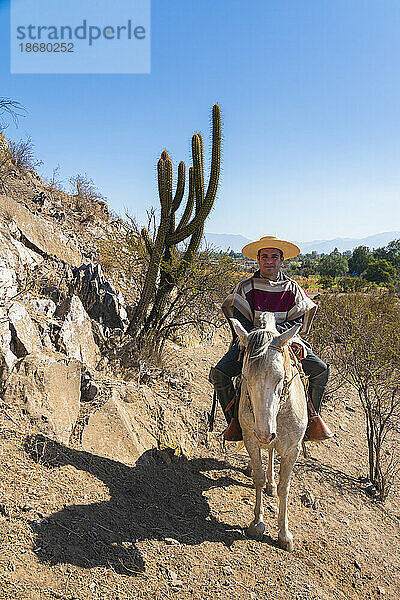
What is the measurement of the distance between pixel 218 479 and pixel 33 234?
210 inches

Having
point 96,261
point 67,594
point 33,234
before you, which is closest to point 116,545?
point 67,594

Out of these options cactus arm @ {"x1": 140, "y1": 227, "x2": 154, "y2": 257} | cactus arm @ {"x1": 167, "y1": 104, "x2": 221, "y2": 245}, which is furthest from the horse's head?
cactus arm @ {"x1": 140, "y1": 227, "x2": 154, "y2": 257}

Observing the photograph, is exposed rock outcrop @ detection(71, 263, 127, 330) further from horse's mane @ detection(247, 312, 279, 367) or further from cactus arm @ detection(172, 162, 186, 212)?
horse's mane @ detection(247, 312, 279, 367)

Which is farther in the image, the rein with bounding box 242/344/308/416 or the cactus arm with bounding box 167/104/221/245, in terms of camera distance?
the cactus arm with bounding box 167/104/221/245

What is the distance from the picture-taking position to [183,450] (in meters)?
5.59

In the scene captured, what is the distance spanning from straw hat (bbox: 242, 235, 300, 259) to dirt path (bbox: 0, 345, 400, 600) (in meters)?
2.80

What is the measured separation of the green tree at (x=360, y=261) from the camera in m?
70.9

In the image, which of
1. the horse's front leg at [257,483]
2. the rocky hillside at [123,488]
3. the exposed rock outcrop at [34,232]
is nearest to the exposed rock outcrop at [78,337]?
the rocky hillside at [123,488]

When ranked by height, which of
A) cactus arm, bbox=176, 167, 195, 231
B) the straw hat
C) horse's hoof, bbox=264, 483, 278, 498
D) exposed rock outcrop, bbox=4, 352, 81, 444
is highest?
cactus arm, bbox=176, 167, 195, 231

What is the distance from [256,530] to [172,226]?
575cm

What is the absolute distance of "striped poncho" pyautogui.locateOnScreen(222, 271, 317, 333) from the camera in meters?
4.72

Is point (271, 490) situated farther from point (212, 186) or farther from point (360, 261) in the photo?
point (360, 261)

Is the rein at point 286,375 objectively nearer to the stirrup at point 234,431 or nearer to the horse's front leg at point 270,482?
the stirrup at point 234,431

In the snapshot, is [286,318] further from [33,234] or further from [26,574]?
[33,234]
